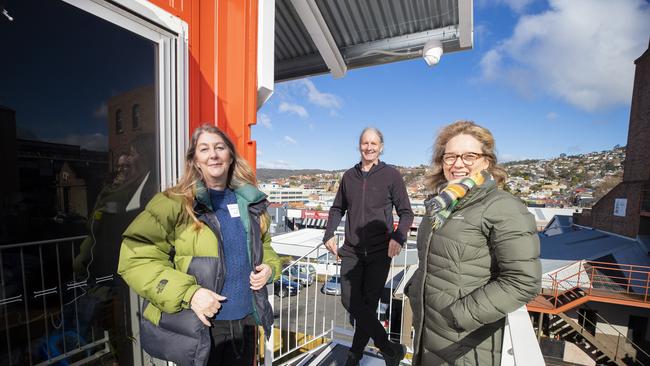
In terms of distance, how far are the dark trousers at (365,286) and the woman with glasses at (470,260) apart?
1.92 ft

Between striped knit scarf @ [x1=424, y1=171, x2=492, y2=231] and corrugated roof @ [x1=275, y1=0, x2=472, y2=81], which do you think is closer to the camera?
striped knit scarf @ [x1=424, y1=171, x2=492, y2=231]

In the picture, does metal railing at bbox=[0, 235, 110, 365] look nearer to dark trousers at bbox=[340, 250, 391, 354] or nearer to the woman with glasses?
dark trousers at bbox=[340, 250, 391, 354]

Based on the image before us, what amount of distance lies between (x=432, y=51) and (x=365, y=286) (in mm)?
3055

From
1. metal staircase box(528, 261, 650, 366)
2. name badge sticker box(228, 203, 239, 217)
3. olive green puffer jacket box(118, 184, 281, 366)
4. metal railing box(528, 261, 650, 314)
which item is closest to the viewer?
olive green puffer jacket box(118, 184, 281, 366)

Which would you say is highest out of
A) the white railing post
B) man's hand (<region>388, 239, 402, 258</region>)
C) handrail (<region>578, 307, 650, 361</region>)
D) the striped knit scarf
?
the striped knit scarf

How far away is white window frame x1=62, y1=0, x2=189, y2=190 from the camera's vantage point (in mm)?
1535

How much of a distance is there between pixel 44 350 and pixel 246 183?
1425mm

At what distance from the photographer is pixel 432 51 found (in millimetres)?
3416

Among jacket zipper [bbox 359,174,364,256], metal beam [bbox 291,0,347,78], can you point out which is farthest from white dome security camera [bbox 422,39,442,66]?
jacket zipper [bbox 359,174,364,256]

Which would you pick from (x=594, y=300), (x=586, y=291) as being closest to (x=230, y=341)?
(x=586, y=291)

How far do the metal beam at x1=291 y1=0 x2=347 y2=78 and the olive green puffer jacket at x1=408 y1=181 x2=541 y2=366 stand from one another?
2.71 metres

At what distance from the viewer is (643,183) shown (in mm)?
11398

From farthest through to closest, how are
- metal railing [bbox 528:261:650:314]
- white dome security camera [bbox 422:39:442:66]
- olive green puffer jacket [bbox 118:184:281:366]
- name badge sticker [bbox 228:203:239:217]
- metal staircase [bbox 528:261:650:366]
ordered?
1. metal staircase [bbox 528:261:650:366]
2. metal railing [bbox 528:261:650:314]
3. white dome security camera [bbox 422:39:442:66]
4. name badge sticker [bbox 228:203:239:217]
5. olive green puffer jacket [bbox 118:184:281:366]

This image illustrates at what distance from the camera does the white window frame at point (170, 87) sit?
5.04 feet
